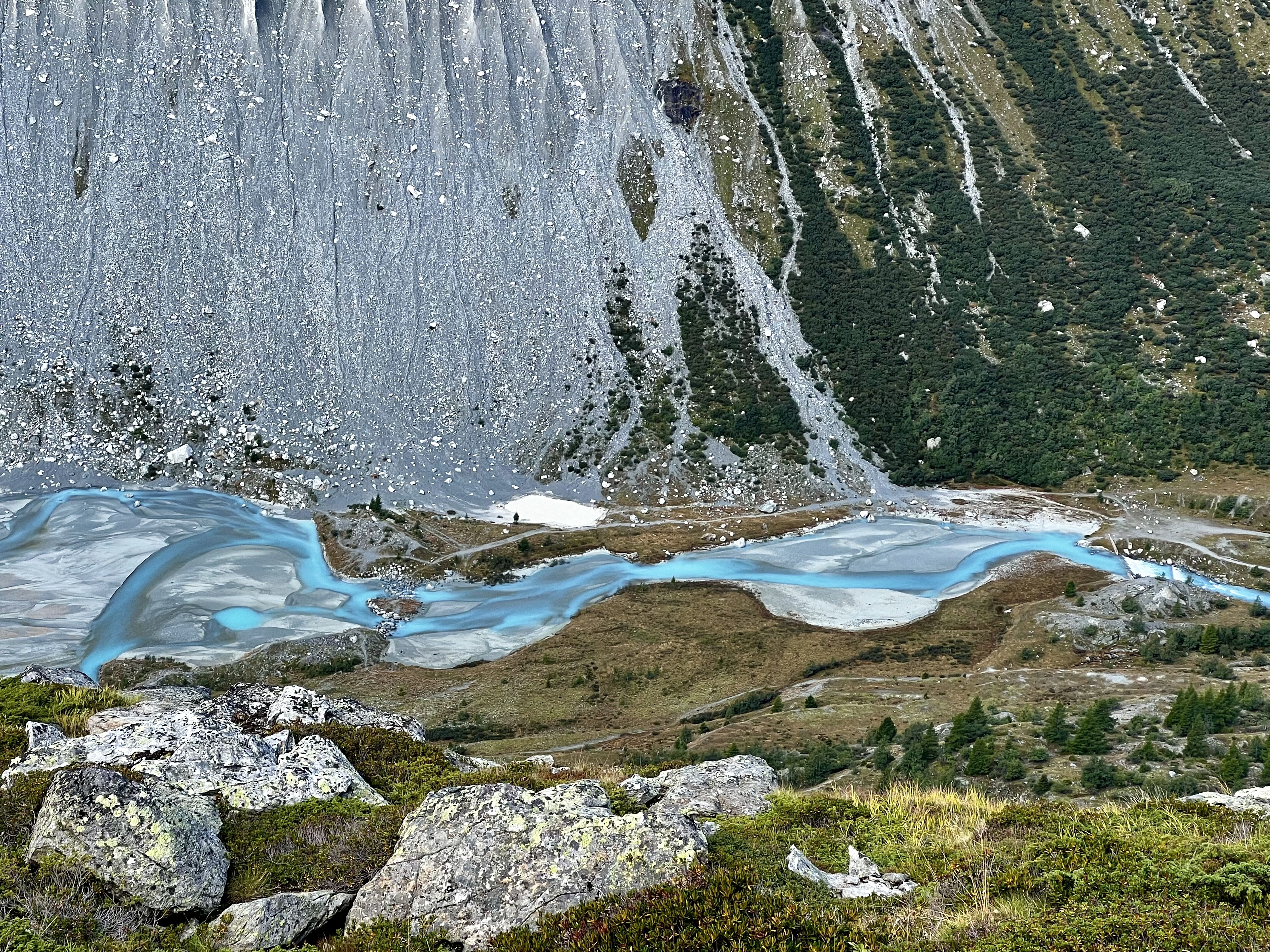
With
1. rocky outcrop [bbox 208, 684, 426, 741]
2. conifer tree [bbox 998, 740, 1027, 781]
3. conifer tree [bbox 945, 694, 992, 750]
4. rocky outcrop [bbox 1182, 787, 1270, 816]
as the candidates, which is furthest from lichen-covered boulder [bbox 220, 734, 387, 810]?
conifer tree [bbox 945, 694, 992, 750]

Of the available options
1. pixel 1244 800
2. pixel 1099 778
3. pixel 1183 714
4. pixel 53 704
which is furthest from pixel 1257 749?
pixel 53 704

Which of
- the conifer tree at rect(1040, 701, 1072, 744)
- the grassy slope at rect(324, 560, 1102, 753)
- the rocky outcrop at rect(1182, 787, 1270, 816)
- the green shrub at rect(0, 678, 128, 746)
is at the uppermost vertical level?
the green shrub at rect(0, 678, 128, 746)

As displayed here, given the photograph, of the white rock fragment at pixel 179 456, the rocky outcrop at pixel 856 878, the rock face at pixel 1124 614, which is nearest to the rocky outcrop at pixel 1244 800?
the rocky outcrop at pixel 856 878

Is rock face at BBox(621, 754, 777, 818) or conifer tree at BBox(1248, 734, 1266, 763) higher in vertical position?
rock face at BBox(621, 754, 777, 818)

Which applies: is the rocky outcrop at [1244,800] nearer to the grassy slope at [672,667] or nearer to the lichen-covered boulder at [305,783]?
the lichen-covered boulder at [305,783]

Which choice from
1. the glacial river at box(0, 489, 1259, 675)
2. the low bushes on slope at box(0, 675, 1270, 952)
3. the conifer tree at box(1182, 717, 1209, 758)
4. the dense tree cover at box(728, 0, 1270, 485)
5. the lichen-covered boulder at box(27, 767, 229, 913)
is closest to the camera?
the low bushes on slope at box(0, 675, 1270, 952)

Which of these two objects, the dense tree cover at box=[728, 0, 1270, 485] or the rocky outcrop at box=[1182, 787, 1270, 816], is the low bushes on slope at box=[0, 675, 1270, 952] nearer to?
the rocky outcrop at box=[1182, 787, 1270, 816]

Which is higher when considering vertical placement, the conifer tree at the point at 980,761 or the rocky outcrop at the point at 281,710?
the rocky outcrop at the point at 281,710

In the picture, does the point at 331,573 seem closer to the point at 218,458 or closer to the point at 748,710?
the point at 218,458
